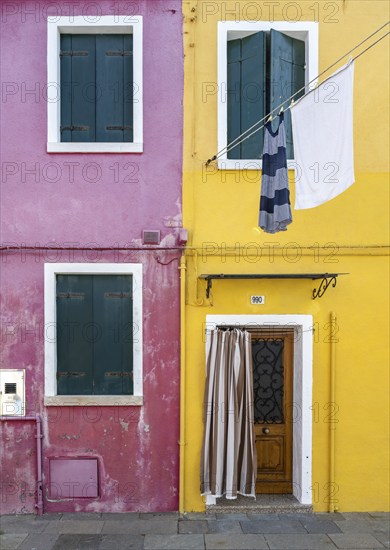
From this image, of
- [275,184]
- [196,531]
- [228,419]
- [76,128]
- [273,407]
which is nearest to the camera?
[275,184]

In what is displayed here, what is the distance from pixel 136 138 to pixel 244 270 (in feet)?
8.24

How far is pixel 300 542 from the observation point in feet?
20.9

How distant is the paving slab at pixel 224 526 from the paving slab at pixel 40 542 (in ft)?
6.79

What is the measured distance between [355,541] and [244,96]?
6.38m

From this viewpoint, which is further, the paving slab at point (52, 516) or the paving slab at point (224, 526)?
the paving slab at point (52, 516)

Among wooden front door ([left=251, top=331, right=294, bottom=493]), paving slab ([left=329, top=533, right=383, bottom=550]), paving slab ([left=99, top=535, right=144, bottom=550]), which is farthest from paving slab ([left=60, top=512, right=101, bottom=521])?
paving slab ([left=329, top=533, right=383, bottom=550])

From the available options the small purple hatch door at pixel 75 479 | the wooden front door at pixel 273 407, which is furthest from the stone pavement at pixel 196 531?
the wooden front door at pixel 273 407

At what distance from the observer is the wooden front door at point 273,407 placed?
7.59m

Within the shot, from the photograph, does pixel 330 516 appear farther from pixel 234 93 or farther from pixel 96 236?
pixel 234 93

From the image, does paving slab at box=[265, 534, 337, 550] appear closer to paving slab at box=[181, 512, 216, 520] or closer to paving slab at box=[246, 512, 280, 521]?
paving slab at box=[246, 512, 280, 521]

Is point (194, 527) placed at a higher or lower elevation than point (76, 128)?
lower

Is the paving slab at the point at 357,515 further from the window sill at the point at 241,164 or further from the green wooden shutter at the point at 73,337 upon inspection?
the window sill at the point at 241,164

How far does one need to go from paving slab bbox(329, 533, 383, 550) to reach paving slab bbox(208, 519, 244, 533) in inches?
49.1

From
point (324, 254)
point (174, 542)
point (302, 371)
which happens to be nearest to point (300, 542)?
point (174, 542)
